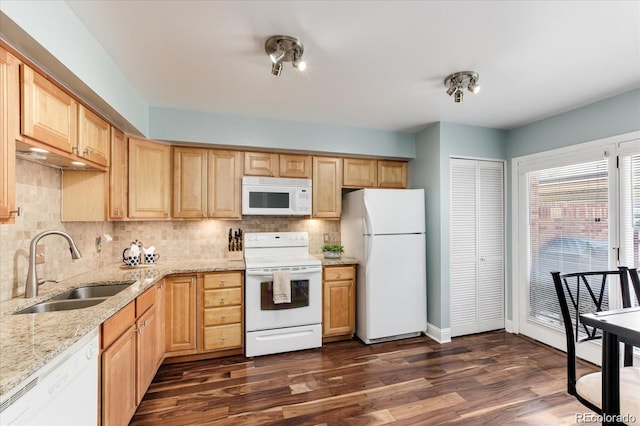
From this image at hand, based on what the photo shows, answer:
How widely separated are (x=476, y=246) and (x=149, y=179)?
12.0ft

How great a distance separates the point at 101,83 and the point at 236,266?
182 cm

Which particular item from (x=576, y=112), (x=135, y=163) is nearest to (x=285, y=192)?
(x=135, y=163)

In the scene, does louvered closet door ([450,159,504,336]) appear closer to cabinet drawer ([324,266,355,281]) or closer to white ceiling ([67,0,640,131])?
white ceiling ([67,0,640,131])

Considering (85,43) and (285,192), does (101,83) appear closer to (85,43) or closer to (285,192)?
(85,43)

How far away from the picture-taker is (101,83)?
192 centimetres

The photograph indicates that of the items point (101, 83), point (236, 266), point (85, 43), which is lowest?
point (236, 266)

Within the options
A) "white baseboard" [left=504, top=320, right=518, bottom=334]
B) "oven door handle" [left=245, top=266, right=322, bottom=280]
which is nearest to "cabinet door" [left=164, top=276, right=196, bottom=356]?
"oven door handle" [left=245, top=266, right=322, bottom=280]

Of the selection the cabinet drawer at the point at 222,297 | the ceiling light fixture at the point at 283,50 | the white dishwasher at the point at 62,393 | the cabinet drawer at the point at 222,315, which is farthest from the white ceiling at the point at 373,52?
the cabinet drawer at the point at 222,315

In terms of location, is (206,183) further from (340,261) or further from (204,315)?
(340,261)

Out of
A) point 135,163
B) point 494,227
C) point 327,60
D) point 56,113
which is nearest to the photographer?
point 56,113

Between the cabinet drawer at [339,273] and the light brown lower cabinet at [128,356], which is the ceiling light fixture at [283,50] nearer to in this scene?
the light brown lower cabinet at [128,356]

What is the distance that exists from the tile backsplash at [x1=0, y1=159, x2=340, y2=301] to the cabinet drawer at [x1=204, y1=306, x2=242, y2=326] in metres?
0.74

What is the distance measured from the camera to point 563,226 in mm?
3053

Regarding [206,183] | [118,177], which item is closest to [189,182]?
[206,183]
